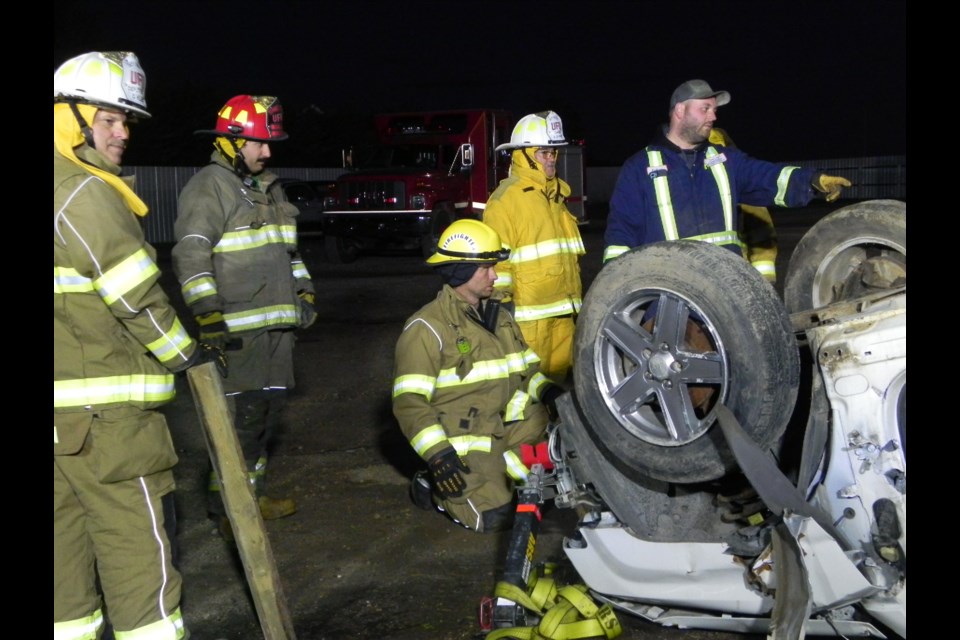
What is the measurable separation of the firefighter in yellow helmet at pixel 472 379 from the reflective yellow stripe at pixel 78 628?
5.58 feet

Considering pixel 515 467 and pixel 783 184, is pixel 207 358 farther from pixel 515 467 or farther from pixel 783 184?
pixel 783 184

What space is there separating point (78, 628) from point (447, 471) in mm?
1694

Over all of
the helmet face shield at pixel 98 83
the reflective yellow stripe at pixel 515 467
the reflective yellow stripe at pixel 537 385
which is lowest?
the reflective yellow stripe at pixel 515 467

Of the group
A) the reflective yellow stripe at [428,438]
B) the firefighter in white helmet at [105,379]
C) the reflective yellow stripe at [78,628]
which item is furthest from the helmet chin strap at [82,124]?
the reflective yellow stripe at [428,438]

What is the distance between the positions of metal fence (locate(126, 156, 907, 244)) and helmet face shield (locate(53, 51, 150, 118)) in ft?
45.7

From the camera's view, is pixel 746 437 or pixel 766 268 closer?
pixel 746 437

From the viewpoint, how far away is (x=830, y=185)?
14.8 feet

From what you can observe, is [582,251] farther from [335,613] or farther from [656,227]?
[335,613]

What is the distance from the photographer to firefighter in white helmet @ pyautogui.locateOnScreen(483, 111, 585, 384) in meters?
6.05

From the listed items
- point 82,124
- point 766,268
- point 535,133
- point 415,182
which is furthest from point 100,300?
point 415,182

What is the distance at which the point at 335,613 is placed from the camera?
4.36m

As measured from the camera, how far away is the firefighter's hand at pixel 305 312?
5.61 m

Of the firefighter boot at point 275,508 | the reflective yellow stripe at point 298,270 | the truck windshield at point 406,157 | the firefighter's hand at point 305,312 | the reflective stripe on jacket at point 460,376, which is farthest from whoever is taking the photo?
the truck windshield at point 406,157

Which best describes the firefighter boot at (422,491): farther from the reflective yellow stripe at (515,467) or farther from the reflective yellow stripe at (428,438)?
the reflective yellow stripe at (428,438)
